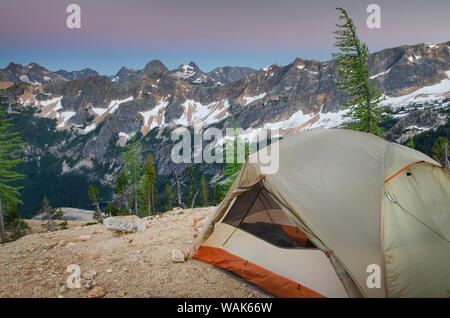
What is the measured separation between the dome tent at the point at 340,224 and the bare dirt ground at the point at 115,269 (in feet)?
2.03

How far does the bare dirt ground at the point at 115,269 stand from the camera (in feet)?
16.4

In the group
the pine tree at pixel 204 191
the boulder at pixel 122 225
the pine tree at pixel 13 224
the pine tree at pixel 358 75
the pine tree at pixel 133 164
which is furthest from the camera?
the pine tree at pixel 204 191

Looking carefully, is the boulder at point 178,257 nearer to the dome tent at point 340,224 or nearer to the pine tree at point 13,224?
the dome tent at point 340,224

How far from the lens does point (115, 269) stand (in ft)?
19.7

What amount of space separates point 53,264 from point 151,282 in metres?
3.48

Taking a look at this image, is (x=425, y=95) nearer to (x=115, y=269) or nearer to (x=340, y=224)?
(x=340, y=224)

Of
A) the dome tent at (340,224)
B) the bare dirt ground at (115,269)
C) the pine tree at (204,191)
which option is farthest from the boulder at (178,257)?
the pine tree at (204,191)

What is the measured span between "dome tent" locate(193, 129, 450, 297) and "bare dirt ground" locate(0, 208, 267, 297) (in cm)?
62

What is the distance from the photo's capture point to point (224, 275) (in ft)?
18.0

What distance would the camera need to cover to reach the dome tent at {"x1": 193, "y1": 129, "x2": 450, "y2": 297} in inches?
168

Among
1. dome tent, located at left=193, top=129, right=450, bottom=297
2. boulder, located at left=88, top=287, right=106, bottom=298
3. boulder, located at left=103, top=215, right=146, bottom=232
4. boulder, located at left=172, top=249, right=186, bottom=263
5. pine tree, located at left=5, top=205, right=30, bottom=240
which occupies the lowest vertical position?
pine tree, located at left=5, top=205, right=30, bottom=240

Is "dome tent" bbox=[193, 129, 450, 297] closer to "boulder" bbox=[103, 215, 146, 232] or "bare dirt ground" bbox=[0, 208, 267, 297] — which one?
"bare dirt ground" bbox=[0, 208, 267, 297]

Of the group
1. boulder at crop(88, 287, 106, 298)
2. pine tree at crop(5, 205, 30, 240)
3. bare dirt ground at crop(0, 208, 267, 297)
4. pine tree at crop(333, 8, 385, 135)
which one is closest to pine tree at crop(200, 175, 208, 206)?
pine tree at crop(5, 205, 30, 240)
